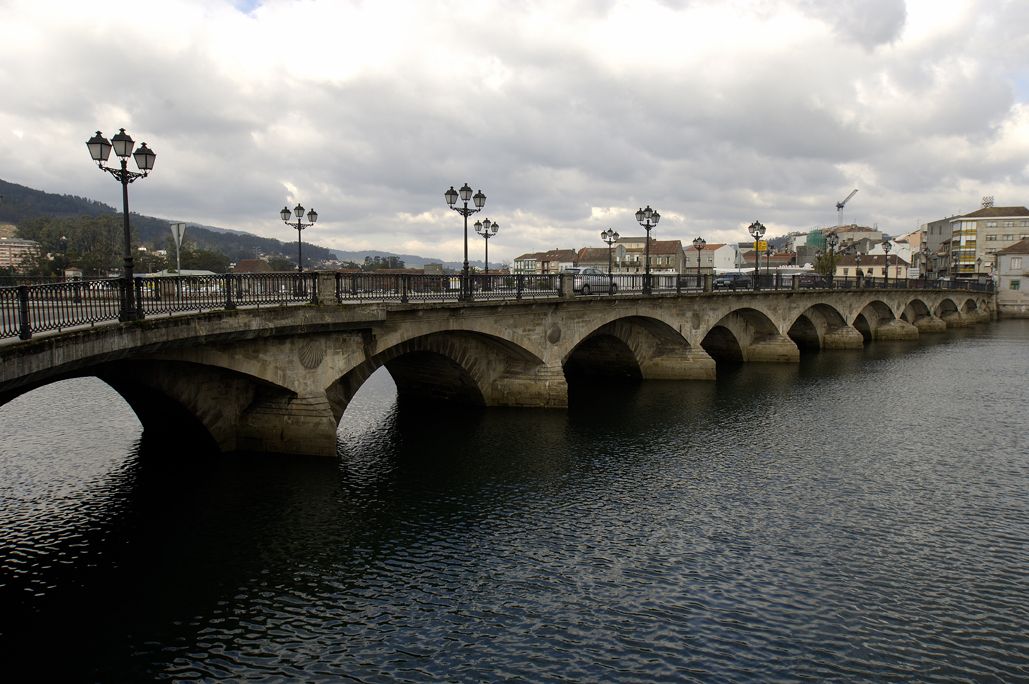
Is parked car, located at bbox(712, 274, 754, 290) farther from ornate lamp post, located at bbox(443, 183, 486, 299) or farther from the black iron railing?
ornate lamp post, located at bbox(443, 183, 486, 299)

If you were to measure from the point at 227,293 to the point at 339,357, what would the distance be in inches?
156

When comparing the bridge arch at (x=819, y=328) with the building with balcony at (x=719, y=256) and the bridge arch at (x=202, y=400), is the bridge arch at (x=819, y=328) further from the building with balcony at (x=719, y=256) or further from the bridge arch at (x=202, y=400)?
the building with balcony at (x=719, y=256)

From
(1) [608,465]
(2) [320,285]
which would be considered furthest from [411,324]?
(1) [608,465]

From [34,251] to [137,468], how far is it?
6798cm

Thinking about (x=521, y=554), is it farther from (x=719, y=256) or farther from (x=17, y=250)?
(x=719, y=256)

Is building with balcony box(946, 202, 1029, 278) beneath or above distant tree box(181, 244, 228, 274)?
above

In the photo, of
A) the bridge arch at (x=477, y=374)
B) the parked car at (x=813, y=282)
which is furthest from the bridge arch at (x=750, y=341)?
the bridge arch at (x=477, y=374)

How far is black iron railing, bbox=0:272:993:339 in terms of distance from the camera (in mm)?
12383

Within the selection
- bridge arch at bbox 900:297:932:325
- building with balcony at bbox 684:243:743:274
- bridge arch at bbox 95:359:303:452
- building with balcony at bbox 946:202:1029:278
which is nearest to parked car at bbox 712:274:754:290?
bridge arch at bbox 95:359:303:452

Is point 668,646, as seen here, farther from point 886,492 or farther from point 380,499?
point 886,492

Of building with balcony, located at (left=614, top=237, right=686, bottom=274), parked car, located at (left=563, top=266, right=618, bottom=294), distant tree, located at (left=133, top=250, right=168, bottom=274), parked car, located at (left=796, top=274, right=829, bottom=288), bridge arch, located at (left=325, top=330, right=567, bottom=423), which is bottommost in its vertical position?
bridge arch, located at (left=325, top=330, right=567, bottom=423)

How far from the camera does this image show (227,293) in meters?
16.9

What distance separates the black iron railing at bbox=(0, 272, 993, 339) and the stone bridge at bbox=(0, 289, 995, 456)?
604mm

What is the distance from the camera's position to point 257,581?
43.3 ft
